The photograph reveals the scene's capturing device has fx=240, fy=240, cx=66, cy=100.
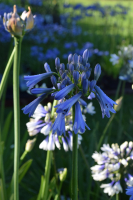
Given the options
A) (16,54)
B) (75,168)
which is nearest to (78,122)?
(75,168)

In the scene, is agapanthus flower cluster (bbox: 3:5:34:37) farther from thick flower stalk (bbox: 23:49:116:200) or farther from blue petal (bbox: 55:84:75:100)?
blue petal (bbox: 55:84:75:100)

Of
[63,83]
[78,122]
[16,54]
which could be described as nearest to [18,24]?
[16,54]

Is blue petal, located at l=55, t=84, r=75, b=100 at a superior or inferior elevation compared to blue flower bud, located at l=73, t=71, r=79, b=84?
inferior

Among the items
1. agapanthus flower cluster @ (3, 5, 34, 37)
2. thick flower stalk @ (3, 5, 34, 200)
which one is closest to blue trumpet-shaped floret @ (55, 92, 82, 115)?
thick flower stalk @ (3, 5, 34, 200)

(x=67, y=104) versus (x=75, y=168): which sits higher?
(x=67, y=104)

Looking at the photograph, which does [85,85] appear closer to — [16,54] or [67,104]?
[67,104]

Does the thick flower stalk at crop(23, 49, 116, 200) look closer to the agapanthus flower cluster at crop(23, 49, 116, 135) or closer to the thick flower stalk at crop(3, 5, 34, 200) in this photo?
the agapanthus flower cluster at crop(23, 49, 116, 135)

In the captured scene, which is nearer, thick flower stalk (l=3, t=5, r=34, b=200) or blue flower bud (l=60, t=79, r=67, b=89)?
blue flower bud (l=60, t=79, r=67, b=89)

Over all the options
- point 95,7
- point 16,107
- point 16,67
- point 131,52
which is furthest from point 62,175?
point 95,7

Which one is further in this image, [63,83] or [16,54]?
[16,54]

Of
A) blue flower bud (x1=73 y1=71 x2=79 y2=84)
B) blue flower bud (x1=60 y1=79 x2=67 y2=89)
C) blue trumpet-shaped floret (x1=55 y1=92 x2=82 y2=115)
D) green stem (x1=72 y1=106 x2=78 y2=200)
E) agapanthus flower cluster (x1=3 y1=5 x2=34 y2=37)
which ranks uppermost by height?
agapanthus flower cluster (x1=3 y1=5 x2=34 y2=37)

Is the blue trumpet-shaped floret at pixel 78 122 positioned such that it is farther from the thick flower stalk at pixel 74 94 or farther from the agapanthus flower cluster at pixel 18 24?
the agapanthus flower cluster at pixel 18 24

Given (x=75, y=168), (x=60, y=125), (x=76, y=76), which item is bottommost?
(x=75, y=168)
